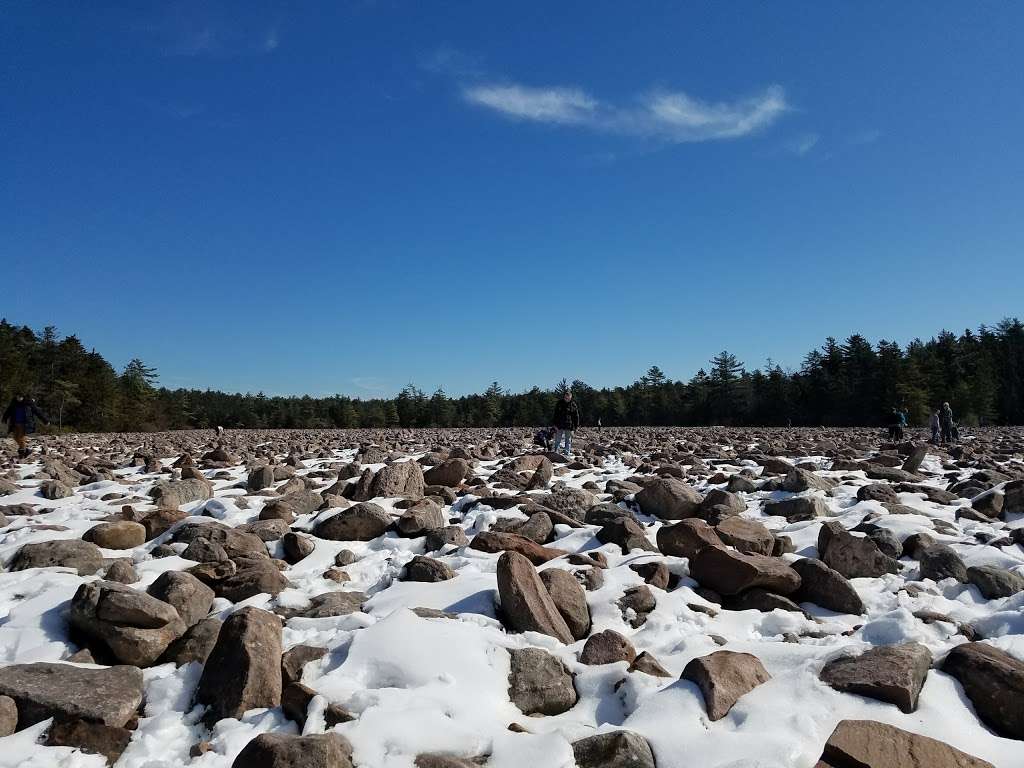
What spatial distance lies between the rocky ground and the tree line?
47.0 metres

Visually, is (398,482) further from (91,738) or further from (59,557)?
(91,738)

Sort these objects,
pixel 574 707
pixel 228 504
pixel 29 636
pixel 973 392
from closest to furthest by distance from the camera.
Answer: pixel 574 707 < pixel 29 636 < pixel 228 504 < pixel 973 392

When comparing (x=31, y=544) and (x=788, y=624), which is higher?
(x=31, y=544)

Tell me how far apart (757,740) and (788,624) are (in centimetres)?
159

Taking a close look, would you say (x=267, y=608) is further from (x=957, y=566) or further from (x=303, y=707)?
(x=957, y=566)

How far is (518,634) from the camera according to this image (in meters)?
4.12

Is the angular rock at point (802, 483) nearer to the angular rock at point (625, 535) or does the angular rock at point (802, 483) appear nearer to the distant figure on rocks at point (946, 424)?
the angular rock at point (625, 535)

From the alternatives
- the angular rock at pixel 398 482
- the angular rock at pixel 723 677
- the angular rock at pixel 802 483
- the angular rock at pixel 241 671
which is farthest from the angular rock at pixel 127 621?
the angular rock at pixel 802 483

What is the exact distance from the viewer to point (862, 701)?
3209mm

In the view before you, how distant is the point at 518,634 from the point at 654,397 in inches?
2755

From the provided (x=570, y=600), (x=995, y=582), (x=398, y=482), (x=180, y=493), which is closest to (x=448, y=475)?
(x=398, y=482)

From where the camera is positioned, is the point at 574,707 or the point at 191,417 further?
the point at 191,417

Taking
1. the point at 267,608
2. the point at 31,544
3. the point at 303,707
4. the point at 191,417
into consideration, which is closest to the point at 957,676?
the point at 303,707

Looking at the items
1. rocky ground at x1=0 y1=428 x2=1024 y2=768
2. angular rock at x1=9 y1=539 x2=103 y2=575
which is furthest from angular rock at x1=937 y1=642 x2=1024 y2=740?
angular rock at x1=9 y1=539 x2=103 y2=575
